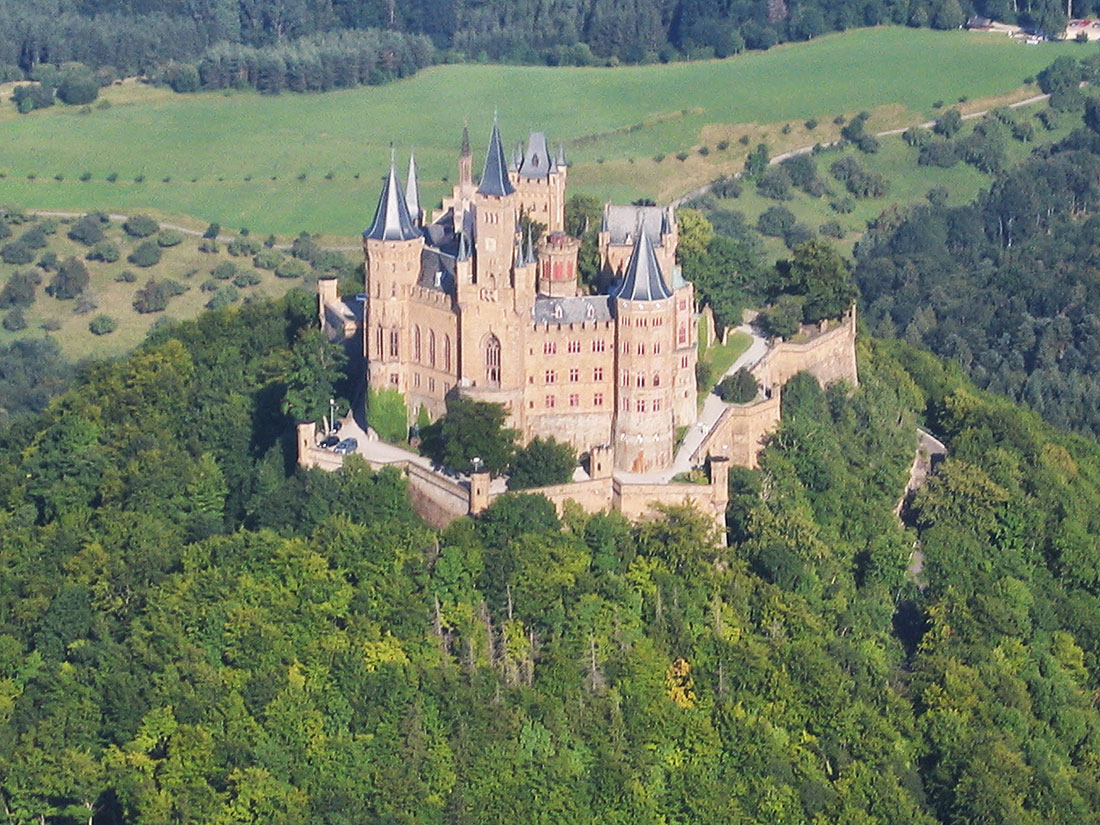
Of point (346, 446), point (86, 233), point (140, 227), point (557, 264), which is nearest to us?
point (557, 264)

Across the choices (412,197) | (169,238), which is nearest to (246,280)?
(169,238)

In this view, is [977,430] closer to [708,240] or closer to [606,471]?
[708,240]

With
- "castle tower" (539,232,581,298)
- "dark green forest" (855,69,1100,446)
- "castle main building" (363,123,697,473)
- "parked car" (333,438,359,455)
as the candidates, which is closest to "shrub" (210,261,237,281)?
"dark green forest" (855,69,1100,446)

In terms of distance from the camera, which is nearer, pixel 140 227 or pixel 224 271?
pixel 224 271

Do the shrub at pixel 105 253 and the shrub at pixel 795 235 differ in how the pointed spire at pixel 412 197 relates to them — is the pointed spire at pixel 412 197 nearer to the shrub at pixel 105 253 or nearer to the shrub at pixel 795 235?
the shrub at pixel 105 253

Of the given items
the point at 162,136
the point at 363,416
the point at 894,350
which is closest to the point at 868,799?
the point at 363,416

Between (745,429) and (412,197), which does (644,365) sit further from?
(412,197)

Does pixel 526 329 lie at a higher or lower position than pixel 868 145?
higher
